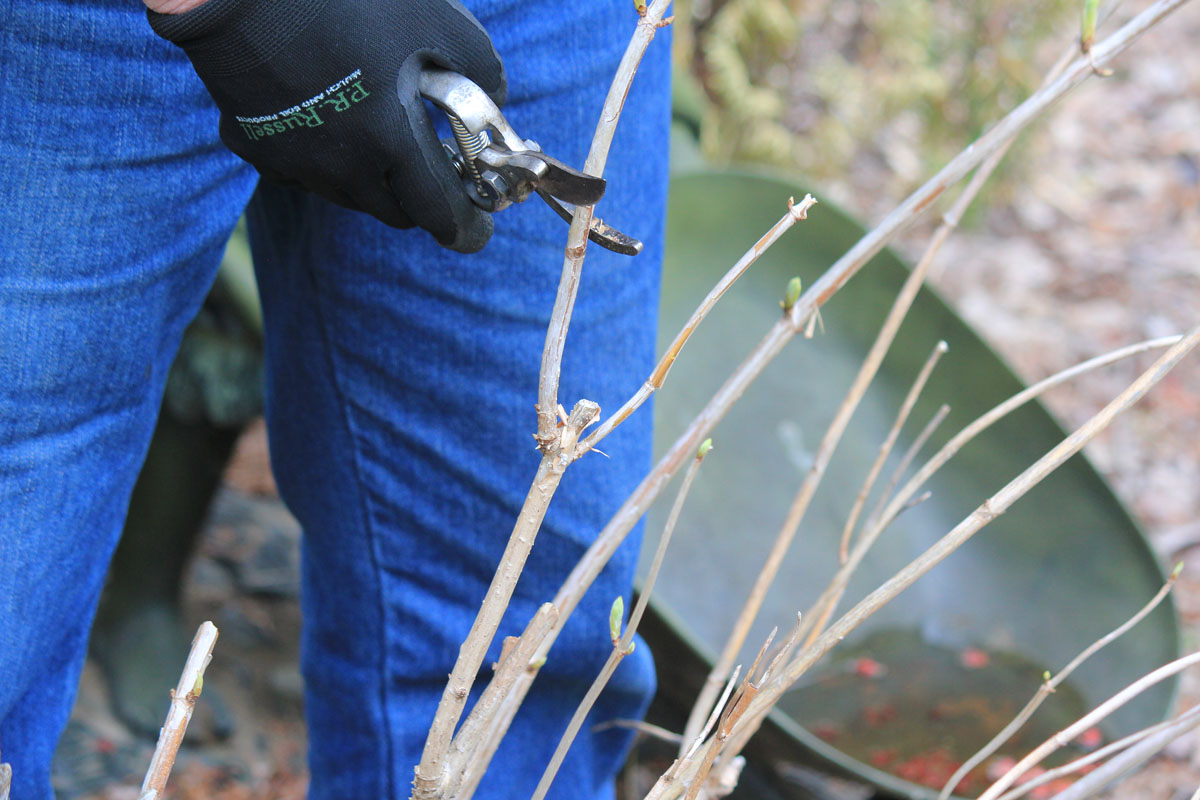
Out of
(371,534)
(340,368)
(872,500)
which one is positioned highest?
(340,368)

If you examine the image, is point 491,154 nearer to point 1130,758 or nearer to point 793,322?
point 793,322

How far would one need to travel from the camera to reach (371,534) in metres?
0.83

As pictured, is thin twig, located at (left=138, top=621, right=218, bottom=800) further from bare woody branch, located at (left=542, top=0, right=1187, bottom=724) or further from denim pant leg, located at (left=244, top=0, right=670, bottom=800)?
denim pant leg, located at (left=244, top=0, right=670, bottom=800)

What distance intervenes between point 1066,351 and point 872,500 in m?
1.24

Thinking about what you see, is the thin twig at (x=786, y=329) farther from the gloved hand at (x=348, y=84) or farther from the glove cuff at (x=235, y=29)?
the glove cuff at (x=235, y=29)

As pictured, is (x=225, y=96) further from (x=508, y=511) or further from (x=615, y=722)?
(x=615, y=722)

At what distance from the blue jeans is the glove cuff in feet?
0.24

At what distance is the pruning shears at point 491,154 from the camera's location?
572 mm

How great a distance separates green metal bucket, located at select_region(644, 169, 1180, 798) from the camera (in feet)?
5.14

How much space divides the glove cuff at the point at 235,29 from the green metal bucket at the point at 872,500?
3.41ft

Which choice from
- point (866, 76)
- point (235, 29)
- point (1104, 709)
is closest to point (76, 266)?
point (235, 29)

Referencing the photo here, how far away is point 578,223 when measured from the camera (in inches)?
19.6

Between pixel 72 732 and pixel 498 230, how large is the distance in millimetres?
1262

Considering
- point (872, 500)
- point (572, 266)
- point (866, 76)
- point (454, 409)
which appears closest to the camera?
point (572, 266)
